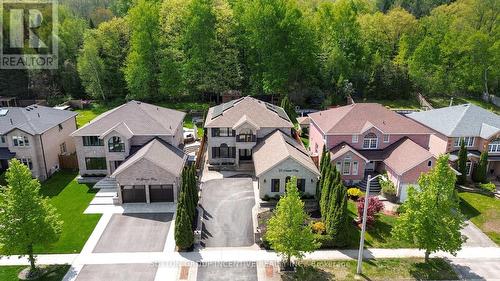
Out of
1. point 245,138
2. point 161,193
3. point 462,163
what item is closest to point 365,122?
point 462,163

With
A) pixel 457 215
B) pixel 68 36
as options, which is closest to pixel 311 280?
pixel 457 215

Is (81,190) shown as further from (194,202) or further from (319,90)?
(319,90)

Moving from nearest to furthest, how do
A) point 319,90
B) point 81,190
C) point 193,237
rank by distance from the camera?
1. point 193,237
2. point 81,190
3. point 319,90

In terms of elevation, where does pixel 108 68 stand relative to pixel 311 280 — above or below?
above

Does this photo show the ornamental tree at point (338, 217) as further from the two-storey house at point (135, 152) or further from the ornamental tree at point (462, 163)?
the ornamental tree at point (462, 163)

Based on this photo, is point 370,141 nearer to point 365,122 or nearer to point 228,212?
point 365,122

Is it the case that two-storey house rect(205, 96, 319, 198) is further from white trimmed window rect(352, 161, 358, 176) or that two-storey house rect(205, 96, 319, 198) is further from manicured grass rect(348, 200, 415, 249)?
manicured grass rect(348, 200, 415, 249)
